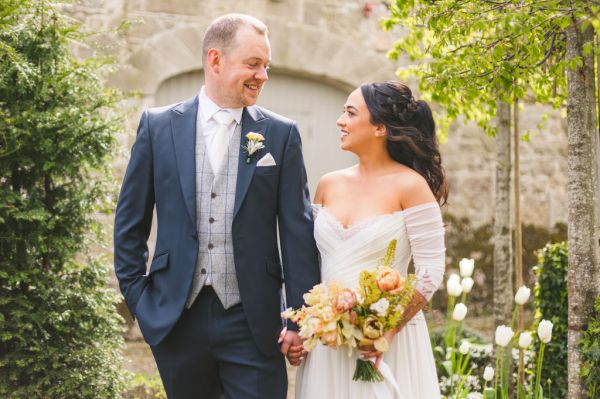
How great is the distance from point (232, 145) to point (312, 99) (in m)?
5.30

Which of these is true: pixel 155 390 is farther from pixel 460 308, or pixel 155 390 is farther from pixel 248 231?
pixel 248 231

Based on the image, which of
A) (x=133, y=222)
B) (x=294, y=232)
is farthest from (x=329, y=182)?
(x=133, y=222)

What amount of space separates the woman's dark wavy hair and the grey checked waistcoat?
65 cm

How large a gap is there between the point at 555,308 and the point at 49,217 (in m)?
3.07

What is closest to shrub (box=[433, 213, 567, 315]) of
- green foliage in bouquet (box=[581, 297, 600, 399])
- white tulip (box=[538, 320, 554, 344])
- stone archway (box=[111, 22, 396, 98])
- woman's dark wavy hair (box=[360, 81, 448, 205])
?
stone archway (box=[111, 22, 396, 98])

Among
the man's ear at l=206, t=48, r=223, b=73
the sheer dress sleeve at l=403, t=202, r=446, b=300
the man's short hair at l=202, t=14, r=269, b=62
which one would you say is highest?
the man's short hair at l=202, t=14, r=269, b=62

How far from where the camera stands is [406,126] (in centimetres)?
333

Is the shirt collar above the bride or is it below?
above

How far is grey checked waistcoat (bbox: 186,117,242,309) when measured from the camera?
9.73ft

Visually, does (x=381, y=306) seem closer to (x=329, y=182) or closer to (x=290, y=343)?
(x=290, y=343)

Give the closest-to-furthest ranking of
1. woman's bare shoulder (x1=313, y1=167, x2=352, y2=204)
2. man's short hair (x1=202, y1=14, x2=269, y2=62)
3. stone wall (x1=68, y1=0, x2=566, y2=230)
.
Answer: man's short hair (x1=202, y1=14, x2=269, y2=62), woman's bare shoulder (x1=313, y1=167, x2=352, y2=204), stone wall (x1=68, y1=0, x2=566, y2=230)

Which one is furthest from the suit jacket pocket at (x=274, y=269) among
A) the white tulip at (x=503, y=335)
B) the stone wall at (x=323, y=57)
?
the stone wall at (x=323, y=57)

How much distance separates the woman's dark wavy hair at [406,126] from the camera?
328 centimetres

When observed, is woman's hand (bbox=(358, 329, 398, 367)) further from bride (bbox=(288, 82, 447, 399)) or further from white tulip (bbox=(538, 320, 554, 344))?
white tulip (bbox=(538, 320, 554, 344))
